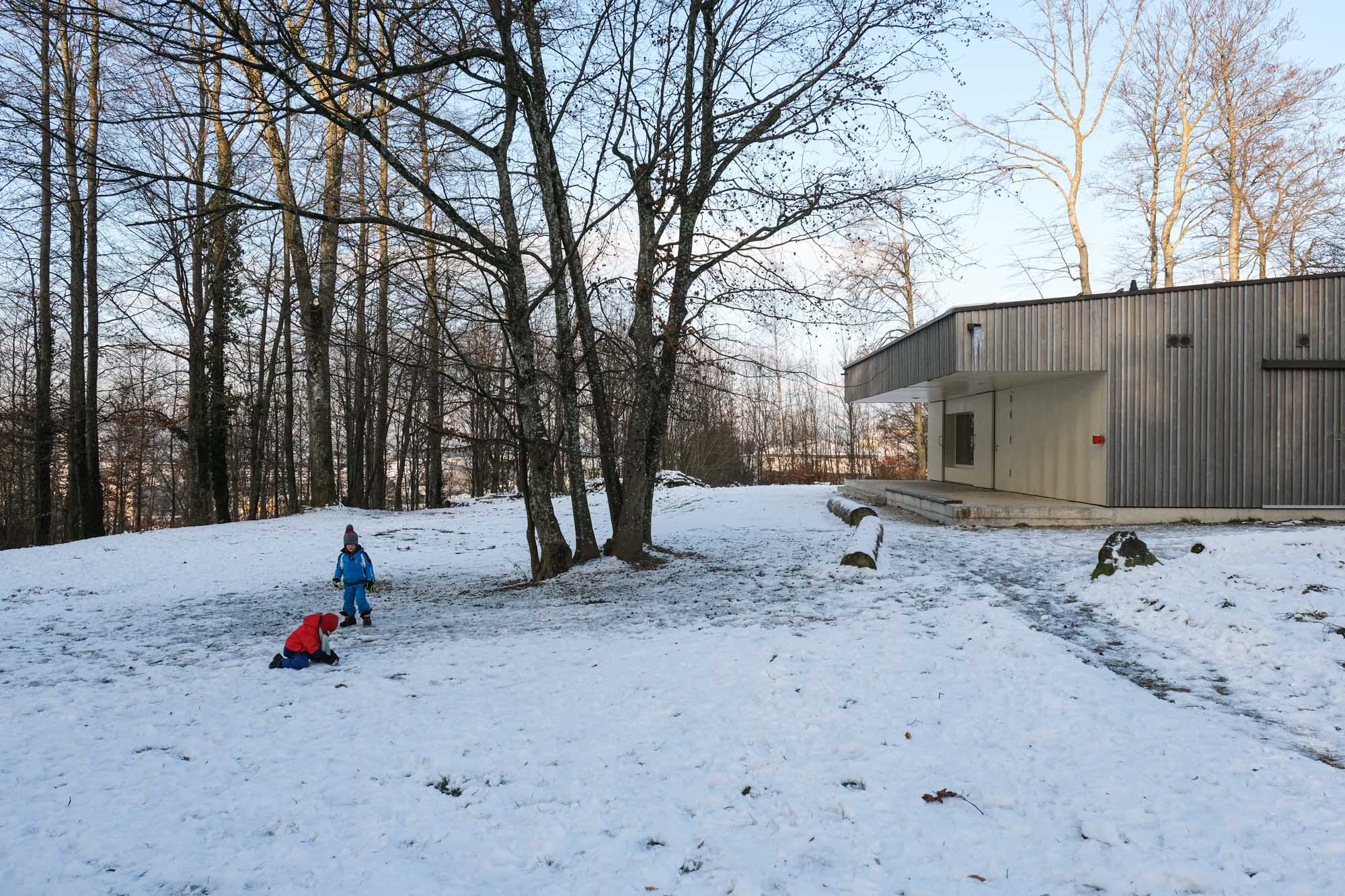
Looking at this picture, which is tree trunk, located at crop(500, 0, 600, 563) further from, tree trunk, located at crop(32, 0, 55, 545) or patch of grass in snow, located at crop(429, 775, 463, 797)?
tree trunk, located at crop(32, 0, 55, 545)

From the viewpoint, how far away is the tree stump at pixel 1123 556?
319 inches

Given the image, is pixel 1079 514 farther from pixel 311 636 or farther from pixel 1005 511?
pixel 311 636

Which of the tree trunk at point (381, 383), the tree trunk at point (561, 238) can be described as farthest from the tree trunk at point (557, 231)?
the tree trunk at point (381, 383)

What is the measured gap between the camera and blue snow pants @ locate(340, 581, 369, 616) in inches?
303

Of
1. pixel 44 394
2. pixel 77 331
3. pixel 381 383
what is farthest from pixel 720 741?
pixel 44 394

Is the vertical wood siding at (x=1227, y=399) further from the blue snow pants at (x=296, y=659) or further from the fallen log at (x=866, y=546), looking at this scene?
the blue snow pants at (x=296, y=659)

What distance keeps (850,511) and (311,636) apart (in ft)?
37.6

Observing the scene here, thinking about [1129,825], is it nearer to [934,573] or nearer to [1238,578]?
[1238,578]

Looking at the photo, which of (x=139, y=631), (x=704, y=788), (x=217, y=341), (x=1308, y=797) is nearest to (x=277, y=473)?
(x=217, y=341)

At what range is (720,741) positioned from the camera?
4219 millimetres

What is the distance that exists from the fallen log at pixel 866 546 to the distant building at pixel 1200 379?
459 cm

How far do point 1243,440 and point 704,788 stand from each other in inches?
566

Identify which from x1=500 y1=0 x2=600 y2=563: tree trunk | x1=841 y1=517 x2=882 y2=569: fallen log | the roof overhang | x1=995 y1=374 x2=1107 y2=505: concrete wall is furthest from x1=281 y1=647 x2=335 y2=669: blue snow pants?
x1=995 y1=374 x2=1107 y2=505: concrete wall

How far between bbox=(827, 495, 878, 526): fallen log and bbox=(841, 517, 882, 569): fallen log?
703 millimetres
